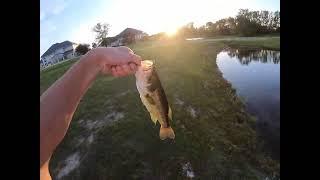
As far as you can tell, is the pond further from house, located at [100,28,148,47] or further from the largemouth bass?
the largemouth bass

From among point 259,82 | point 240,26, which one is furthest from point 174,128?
point 259,82

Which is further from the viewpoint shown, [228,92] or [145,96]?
[228,92]

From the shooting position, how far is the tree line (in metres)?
9.14

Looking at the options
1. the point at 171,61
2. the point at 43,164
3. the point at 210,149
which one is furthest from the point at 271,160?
the point at 43,164

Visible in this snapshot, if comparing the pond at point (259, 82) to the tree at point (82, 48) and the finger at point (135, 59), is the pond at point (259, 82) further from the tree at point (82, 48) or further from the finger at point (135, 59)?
the finger at point (135, 59)

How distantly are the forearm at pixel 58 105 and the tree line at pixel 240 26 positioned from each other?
7.03 meters

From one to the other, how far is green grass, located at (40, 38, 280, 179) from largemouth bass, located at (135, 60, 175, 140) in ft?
18.4

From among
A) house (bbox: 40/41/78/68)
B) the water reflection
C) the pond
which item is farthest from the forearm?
the water reflection

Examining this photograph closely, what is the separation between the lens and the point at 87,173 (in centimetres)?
849

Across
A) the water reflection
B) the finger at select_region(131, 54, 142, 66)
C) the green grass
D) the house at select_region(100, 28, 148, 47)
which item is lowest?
the green grass
